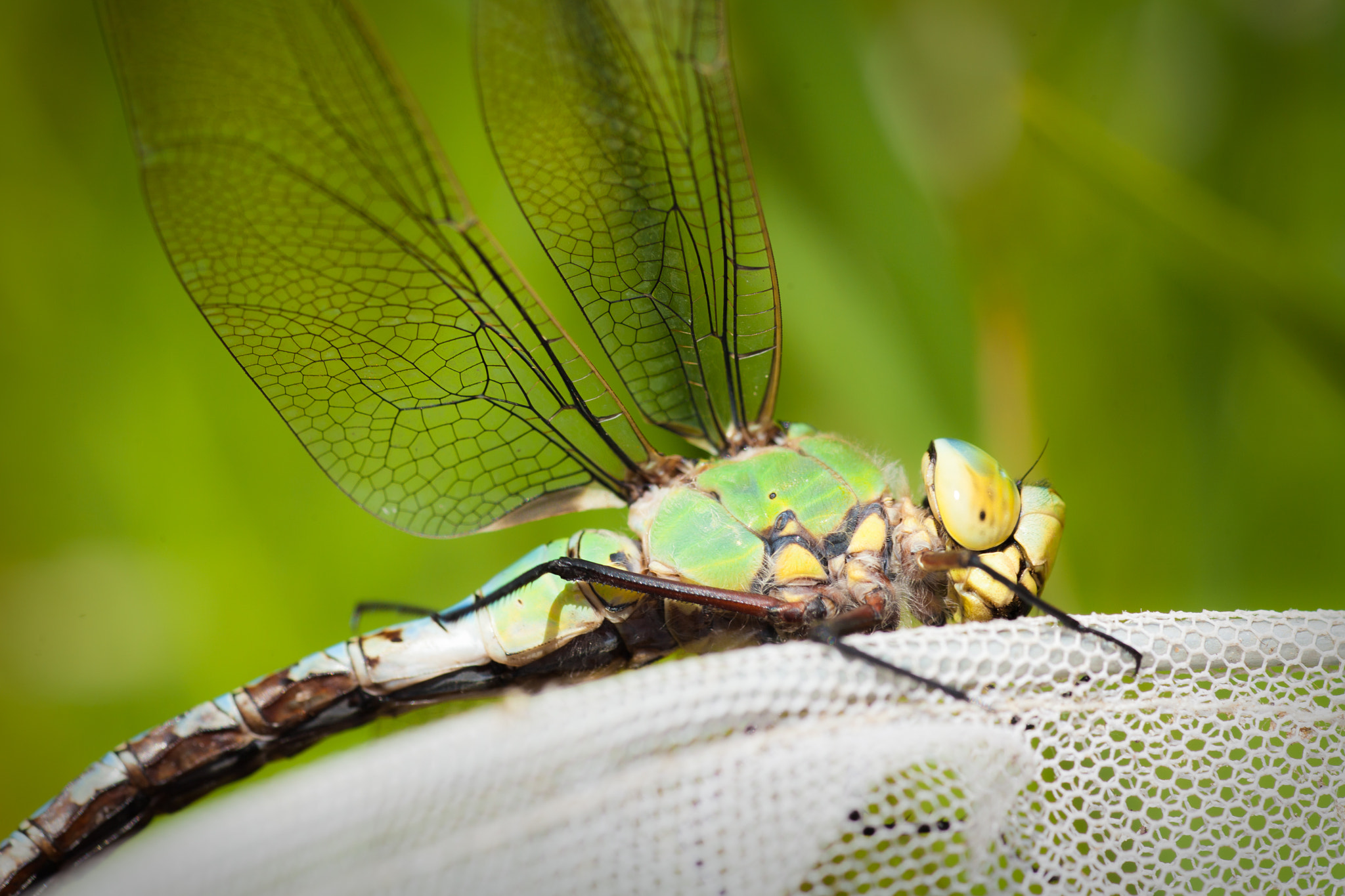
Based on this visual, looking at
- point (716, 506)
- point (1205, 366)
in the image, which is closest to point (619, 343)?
point (716, 506)

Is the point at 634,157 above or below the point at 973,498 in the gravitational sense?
above

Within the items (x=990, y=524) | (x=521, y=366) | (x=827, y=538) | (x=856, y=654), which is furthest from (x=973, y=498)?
(x=521, y=366)

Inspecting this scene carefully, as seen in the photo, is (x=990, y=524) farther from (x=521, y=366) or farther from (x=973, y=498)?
(x=521, y=366)

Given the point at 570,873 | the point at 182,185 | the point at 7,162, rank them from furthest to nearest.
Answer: the point at 7,162 < the point at 182,185 < the point at 570,873

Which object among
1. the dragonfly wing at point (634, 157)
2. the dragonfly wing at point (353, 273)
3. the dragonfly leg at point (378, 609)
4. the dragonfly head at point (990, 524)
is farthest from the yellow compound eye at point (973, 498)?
the dragonfly leg at point (378, 609)

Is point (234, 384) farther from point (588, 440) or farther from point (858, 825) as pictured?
point (858, 825)
